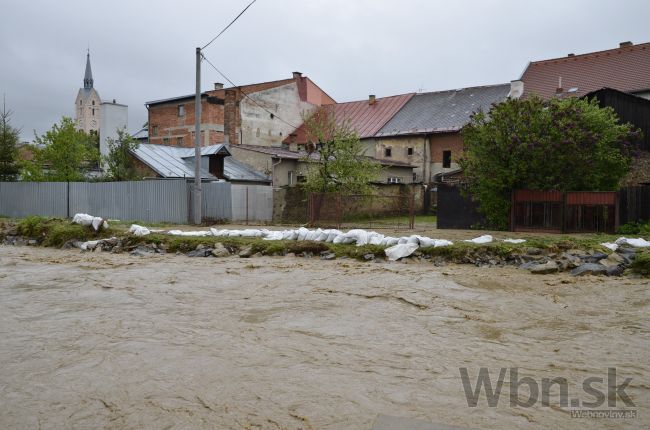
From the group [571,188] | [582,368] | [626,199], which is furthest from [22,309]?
[626,199]

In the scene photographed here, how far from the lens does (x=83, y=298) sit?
10453 millimetres

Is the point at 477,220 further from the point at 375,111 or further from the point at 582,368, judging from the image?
the point at 375,111

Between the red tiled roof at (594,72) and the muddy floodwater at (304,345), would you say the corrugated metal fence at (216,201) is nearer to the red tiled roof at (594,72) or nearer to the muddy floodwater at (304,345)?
the muddy floodwater at (304,345)

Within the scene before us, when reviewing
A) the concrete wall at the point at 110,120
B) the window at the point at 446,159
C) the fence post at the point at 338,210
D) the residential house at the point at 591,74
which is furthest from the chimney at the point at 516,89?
the concrete wall at the point at 110,120

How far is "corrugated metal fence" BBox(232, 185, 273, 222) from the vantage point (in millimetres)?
23984

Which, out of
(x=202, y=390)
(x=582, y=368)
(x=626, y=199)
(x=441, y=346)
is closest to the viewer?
(x=202, y=390)

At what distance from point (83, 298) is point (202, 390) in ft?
19.3

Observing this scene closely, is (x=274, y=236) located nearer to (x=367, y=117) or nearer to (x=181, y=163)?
(x=181, y=163)

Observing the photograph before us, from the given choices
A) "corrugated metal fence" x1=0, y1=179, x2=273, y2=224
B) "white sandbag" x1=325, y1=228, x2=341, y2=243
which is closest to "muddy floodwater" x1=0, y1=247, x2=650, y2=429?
"white sandbag" x1=325, y1=228, x2=341, y2=243

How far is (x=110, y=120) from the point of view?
4531 centimetres

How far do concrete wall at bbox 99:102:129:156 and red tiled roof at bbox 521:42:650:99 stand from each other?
30648 mm

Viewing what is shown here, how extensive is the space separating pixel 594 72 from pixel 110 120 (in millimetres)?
35532

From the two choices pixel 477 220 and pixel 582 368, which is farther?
pixel 477 220

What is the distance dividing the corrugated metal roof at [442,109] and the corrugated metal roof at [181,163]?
41.0 feet
